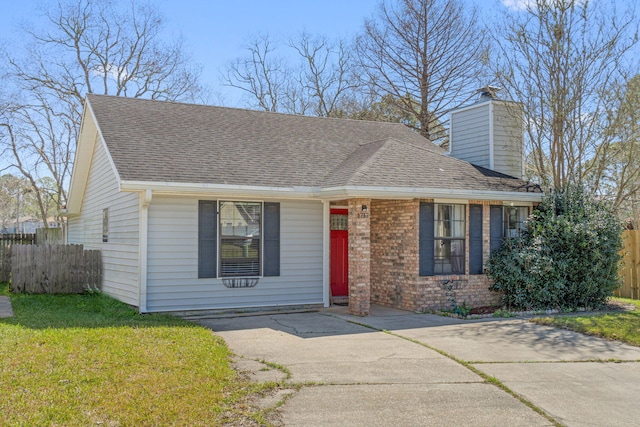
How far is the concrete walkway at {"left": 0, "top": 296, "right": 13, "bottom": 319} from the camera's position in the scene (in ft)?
32.2

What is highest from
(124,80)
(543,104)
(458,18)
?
(458,18)

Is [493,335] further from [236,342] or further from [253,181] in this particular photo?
[253,181]

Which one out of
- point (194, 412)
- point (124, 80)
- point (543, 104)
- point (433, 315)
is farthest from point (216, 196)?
point (124, 80)

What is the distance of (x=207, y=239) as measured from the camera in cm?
1054

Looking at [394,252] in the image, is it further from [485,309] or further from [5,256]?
[5,256]

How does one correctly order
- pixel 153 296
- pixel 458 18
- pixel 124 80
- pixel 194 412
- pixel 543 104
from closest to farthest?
pixel 194 412
pixel 153 296
pixel 543 104
pixel 458 18
pixel 124 80

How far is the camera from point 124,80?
98.5 ft

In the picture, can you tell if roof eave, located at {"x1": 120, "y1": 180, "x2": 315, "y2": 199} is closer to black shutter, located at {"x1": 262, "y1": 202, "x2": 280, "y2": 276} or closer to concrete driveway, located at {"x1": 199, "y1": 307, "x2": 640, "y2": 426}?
black shutter, located at {"x1": 262, "y1": 202, "x2": 280, "y2": 276}

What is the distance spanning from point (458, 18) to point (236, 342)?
22593 mm

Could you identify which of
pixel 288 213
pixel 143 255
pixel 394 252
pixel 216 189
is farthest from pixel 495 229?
pixel 143 255

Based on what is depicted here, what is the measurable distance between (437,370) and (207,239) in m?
5.50

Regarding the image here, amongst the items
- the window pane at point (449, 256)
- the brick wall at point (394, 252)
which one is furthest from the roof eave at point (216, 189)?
the window pane at point (449, 256)

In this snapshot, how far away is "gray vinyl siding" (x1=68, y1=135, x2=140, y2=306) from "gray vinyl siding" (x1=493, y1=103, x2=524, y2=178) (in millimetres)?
8140

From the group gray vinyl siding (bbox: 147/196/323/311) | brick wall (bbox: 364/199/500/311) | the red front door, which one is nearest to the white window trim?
gray vinyl siding (bbox: 147/196/323/311)
